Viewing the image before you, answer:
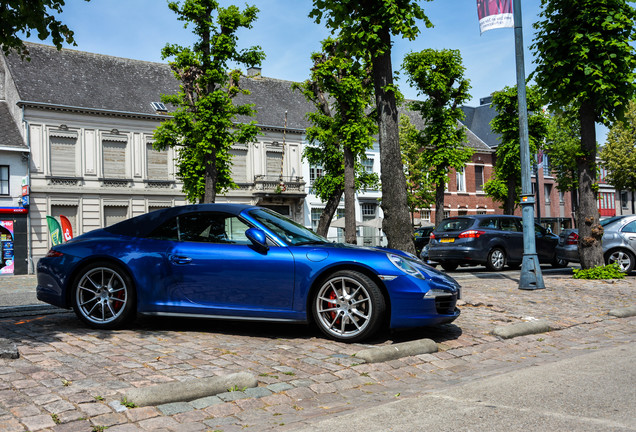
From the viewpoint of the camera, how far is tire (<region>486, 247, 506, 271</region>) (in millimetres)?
17250

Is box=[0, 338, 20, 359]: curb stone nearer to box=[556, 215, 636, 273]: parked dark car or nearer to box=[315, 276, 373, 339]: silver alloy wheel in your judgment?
box=[315, 276, 373, 339]: silver alloy wheel

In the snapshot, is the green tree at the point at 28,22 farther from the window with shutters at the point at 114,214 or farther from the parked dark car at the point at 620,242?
the window with shutters at the point at 114,214

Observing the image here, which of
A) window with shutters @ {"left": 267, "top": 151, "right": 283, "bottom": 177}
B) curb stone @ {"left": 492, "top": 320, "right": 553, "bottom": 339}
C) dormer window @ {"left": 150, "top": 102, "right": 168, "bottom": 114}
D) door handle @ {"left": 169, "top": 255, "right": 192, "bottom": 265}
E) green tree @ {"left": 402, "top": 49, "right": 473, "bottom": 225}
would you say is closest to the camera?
door handle @ {"left": 169, "top": 255, "right": 192, "bottom": 265}

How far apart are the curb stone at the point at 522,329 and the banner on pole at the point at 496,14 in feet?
21.8

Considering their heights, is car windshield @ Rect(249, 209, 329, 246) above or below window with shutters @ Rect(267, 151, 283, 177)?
below

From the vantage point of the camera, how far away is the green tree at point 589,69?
45.5 ft

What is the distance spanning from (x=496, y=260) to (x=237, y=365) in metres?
13.5

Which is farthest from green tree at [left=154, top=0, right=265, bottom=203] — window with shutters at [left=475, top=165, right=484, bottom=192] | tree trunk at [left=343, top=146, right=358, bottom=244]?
window with shutters at [left=475, top=165, right=484, bottom=192]

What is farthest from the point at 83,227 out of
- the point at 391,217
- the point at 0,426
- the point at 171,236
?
the point at 0,426

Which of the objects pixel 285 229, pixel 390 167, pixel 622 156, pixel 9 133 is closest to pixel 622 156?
pixel 622 156

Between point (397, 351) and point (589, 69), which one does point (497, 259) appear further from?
point (397, 351)

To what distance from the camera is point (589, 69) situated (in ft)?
45.2

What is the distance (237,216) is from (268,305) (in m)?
1.10

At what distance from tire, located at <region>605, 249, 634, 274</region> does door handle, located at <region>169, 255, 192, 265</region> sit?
40.5 ft
